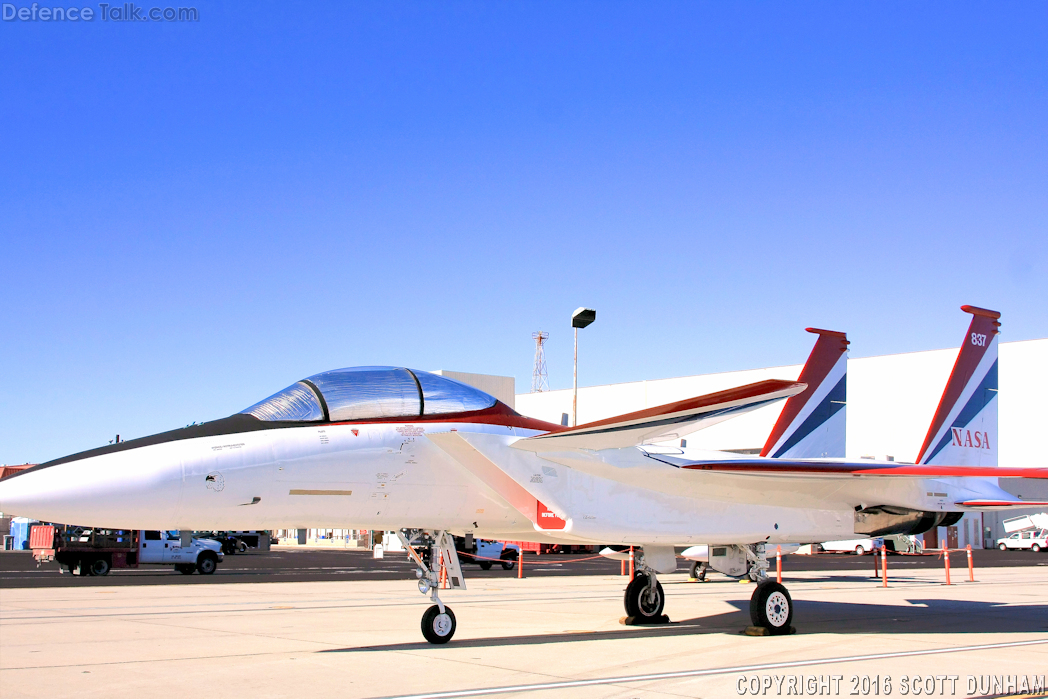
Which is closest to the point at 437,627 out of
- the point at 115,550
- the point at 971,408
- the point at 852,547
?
the point at 971,408

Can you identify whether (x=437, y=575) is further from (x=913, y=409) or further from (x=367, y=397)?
(x=913, y=409)

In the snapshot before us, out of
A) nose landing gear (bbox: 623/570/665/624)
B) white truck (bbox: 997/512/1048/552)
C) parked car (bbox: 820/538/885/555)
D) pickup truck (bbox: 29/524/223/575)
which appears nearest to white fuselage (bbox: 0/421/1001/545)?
nose landing gear (bbox: 623/570/665/624)

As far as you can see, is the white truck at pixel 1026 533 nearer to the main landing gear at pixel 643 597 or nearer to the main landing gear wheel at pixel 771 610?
the main landing gear at pixel 643 597

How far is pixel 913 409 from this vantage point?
5091 centimetres

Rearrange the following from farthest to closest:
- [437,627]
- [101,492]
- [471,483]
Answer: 1. [437,627]
2. [471,483]
3. [101,492]

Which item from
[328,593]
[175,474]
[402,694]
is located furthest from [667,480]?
[328,593]

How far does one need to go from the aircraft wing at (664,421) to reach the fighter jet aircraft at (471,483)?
0.02m

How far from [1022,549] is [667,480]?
5248 centimetres

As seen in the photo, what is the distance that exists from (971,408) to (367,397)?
10531 mm

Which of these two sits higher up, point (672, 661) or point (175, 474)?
point (175, 474)

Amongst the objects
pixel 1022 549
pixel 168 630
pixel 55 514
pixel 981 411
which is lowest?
pixel 1022 549

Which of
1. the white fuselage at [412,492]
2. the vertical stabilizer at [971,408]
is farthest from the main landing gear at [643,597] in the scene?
the vertical stabilizer at [971,408]

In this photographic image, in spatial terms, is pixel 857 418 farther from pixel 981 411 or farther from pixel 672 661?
pixel 672 661

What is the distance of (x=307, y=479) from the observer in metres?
8.67
